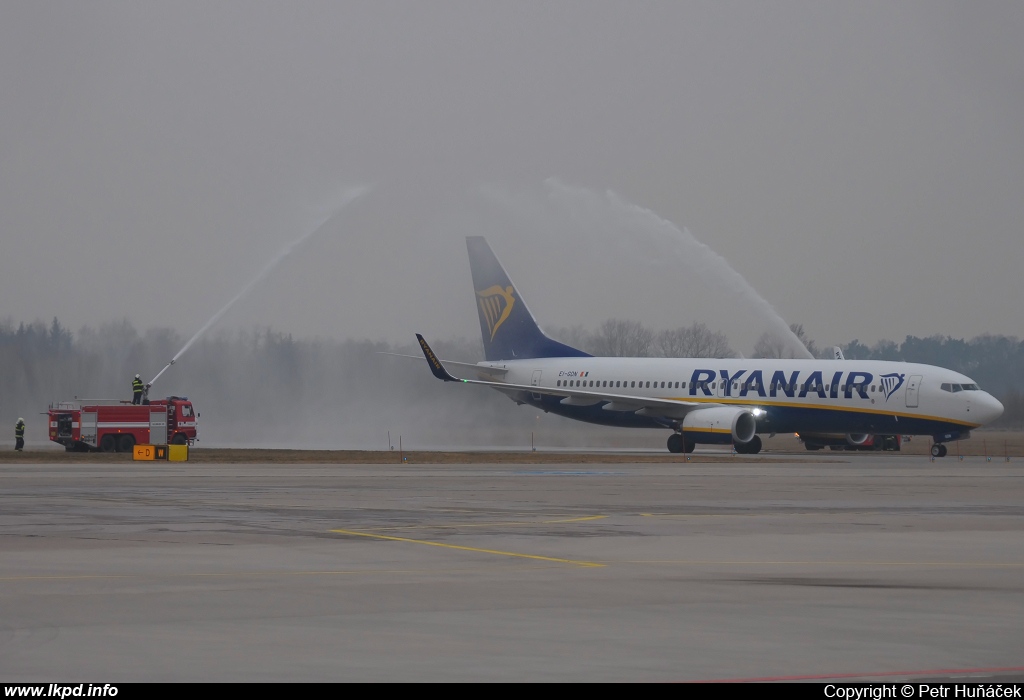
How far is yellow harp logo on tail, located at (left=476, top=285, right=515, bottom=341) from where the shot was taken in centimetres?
7969

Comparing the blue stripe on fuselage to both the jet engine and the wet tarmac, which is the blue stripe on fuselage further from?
the wet tarmac

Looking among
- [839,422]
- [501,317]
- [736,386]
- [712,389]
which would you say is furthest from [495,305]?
[839,422]

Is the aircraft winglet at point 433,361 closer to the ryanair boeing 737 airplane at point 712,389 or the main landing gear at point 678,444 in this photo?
the ryanair boeing 737 airplane at point 712,389

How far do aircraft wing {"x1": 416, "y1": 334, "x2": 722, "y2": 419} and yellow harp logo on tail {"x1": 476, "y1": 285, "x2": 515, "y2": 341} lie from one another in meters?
6.10

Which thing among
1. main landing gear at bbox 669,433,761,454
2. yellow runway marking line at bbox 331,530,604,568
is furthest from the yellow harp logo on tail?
yellow runway marking line at bbox 331,530,604,568

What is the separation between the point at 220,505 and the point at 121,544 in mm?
8788

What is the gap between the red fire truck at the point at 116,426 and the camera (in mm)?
65875

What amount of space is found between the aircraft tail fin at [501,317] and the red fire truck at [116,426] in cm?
2101

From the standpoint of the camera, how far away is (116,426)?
65.9m

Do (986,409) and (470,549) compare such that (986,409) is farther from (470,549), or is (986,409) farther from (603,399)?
(470,549)

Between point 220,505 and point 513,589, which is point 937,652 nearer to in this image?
point 513,589

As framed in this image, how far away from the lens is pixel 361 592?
14.5 meters

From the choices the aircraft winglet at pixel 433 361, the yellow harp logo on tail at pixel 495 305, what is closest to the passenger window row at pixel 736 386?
the yellow harp logo on tail at pixel 495 305

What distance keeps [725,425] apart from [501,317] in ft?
64.7
